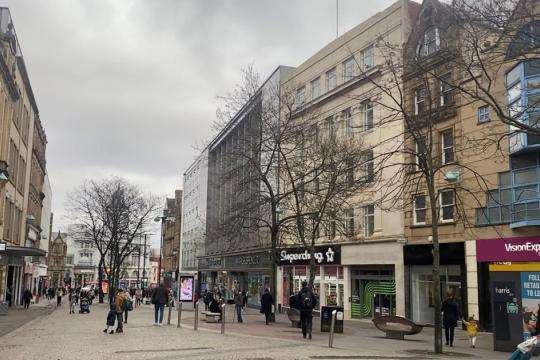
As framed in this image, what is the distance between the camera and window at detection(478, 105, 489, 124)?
1006 inches

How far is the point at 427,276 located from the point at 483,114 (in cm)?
833

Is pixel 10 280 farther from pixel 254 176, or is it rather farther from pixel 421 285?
pixel 421 285

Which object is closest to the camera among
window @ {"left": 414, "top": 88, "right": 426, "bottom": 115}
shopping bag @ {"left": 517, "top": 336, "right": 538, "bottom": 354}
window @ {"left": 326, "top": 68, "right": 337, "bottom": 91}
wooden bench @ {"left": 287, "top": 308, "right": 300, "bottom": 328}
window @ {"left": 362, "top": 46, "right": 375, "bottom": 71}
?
shopping bag @ {"left": 517, "top": 336, "right": 538, "bottom": 354}

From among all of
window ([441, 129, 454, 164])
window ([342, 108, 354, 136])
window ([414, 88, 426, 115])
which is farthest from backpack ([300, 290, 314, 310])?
window ([342, 108, 354, 136])

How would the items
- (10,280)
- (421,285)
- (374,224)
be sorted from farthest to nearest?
1. (10,280)
2. (374,224)
3. (421,285)

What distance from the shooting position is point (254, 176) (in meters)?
27.2

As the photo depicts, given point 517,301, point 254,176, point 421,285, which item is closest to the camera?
point 517,301

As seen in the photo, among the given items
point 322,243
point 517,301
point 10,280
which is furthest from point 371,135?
point 10,280

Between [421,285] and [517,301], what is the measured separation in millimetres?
12542

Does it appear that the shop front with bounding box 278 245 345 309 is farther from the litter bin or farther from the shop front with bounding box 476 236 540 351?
the shop front with bounding box 476 236 540 351

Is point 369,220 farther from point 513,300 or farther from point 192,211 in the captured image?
point 192,211

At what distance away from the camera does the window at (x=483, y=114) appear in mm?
25562

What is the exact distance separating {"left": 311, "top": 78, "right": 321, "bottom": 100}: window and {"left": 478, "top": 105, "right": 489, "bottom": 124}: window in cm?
1520

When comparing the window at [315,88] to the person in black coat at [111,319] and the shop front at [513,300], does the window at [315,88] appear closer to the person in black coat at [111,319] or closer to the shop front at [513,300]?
the person in black coat at [111,319]
